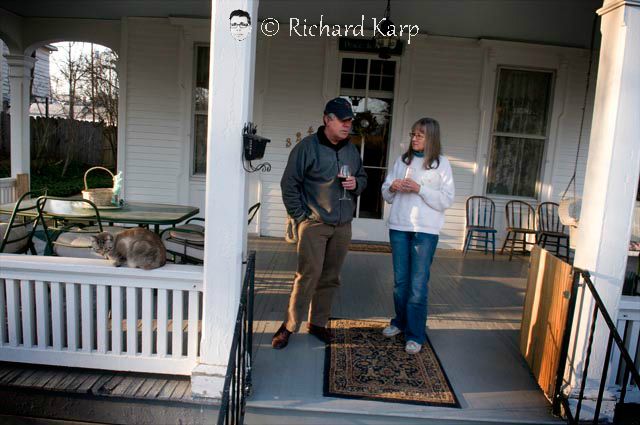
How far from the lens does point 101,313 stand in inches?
103

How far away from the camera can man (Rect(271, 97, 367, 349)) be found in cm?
286

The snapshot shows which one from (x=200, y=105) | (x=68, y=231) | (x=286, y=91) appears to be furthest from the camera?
(x=200, y=105)

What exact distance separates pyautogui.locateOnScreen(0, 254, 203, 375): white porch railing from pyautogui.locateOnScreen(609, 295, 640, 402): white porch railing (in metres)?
2.36

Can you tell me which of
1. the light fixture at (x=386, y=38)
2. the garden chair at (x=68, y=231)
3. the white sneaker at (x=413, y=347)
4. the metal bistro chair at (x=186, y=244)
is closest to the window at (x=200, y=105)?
the light fixture at (x=386, y=38)

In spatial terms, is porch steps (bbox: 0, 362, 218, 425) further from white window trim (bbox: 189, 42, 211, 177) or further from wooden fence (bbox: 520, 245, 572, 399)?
white window trim (bbox: 189, 42, 211, 177)

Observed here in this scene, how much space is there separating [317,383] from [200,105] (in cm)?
500

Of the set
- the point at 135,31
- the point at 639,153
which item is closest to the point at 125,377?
the point at 639,153

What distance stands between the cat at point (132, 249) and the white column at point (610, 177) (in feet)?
7.80

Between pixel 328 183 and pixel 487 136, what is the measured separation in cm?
429

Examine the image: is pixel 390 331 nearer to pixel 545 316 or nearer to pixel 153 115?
pixel 545 316

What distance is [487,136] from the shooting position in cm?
643

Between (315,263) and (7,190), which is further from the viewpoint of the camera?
(7,190)
